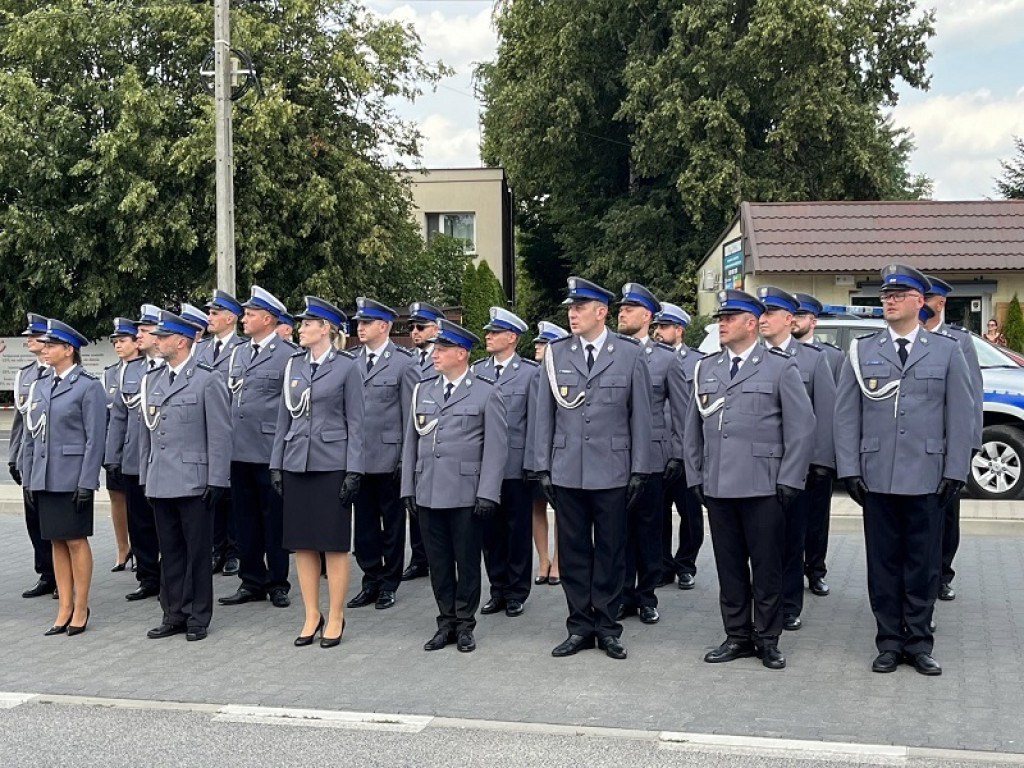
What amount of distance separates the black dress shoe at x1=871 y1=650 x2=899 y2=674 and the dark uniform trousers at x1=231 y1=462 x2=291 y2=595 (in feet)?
12.6

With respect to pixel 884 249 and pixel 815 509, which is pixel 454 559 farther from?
pixel 884 249

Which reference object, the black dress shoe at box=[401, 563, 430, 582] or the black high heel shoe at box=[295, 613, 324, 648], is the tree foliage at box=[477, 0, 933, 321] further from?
the black high heel shoe at box=[295, 613, 324, 648]

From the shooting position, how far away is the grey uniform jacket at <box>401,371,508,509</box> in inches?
264

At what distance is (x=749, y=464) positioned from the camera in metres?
6.29


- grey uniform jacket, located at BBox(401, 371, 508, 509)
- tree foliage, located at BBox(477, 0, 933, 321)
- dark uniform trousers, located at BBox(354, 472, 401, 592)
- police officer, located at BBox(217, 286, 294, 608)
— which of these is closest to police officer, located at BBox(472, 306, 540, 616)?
dark uniform trousers, located at BBox(354, 472, 401, 592)

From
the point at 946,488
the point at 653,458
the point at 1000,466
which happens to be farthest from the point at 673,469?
the point at 1000,466

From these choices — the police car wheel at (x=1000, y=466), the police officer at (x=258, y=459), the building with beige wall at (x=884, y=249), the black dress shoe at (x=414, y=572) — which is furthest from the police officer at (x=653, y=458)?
the building with beige wall at (x=884, y=249)

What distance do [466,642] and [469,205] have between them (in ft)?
127

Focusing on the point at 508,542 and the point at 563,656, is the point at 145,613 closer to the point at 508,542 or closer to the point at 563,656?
the point at 508,542

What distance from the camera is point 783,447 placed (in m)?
6.30

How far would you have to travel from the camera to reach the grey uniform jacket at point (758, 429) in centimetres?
625

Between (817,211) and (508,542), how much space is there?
14546 mm

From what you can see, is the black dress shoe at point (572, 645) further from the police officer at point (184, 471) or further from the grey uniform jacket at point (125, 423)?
the grey uniform jacket at point (125, 423)

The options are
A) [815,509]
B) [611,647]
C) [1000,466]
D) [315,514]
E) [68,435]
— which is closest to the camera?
[611,647]
